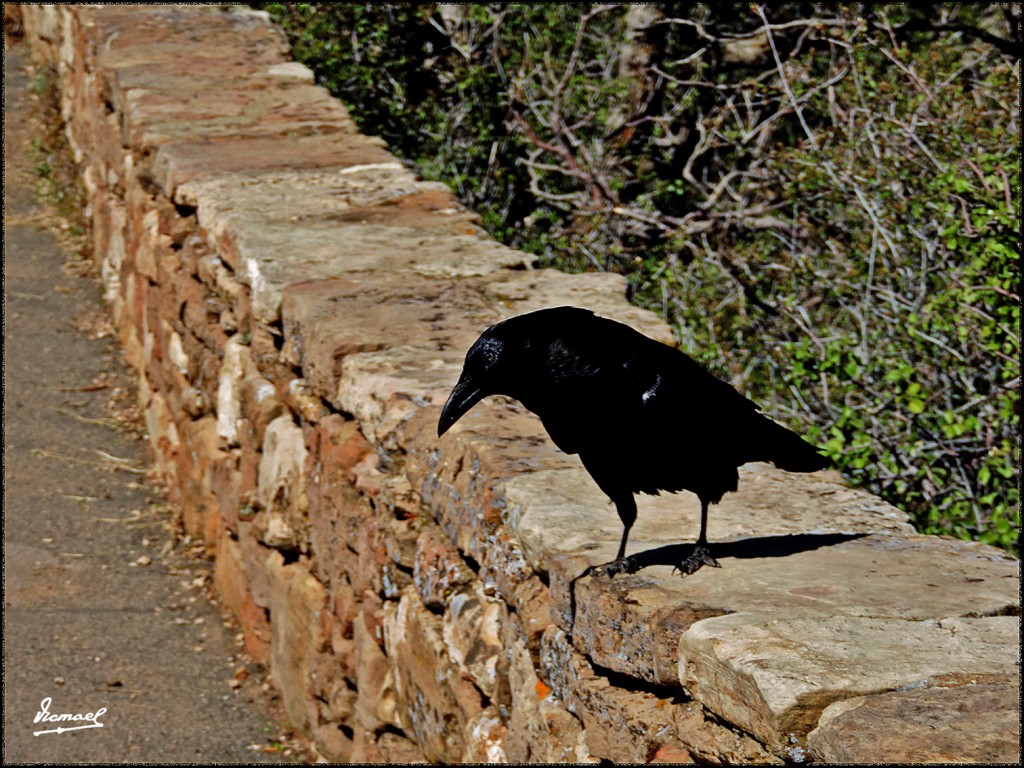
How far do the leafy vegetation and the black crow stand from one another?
1.69 meters

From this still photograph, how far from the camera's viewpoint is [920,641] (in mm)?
1640

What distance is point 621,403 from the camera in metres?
1.81

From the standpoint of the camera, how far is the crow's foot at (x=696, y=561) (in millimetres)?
1951

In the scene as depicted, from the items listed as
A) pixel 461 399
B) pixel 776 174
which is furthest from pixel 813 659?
pixel 776 174

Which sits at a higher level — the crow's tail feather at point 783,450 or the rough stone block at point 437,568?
the crow's tail feather at point 783,450

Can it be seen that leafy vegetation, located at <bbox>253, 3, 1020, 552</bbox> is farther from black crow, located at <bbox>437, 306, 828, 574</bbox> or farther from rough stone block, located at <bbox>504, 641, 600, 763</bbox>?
black crow, located at <bbox>437, 306, 828, 574</bbox>

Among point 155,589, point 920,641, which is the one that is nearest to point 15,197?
point 155,589

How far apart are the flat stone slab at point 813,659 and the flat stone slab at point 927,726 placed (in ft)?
0.10

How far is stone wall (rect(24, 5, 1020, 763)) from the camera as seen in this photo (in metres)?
1.61

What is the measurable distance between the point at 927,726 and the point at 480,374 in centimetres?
80

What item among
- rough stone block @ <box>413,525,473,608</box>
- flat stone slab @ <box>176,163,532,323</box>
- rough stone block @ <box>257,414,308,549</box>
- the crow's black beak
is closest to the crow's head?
the crow's black beak

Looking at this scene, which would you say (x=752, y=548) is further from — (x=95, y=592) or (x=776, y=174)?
(x=776, y=174)
